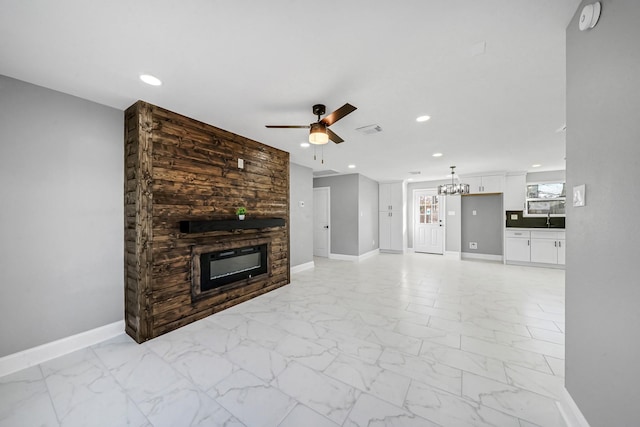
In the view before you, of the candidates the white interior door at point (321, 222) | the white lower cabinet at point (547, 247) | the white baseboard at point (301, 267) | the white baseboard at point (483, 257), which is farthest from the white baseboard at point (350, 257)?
the white lower cabinet at point (547, 247)

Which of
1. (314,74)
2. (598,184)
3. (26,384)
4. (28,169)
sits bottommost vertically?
(26,384)

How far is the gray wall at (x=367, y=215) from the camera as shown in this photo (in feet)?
22.5

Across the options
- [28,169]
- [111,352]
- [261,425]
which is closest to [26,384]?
[111,352]

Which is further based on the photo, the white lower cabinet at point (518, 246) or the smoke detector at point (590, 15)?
the white lower cabinet at point (518, 246)

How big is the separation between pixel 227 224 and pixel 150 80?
68.8 inches

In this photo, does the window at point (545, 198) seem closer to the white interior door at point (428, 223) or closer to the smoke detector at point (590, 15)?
the white interior door at point (428, 223)

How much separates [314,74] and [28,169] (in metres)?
2.76

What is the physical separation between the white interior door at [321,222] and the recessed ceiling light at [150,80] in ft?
17.6

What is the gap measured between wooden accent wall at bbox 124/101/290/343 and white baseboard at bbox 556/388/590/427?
136 inches

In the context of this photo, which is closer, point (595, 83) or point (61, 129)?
point (595, 83)

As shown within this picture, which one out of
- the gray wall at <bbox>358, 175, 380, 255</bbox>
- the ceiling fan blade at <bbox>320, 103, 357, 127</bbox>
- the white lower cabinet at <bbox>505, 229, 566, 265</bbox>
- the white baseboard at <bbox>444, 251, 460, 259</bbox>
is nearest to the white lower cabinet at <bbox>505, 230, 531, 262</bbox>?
the white lower cabinet at <bbox>505, 229, 566, 265</bbox>

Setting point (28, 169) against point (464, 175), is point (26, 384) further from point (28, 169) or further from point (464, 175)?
point (464, 175)

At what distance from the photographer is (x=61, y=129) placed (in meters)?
2.31

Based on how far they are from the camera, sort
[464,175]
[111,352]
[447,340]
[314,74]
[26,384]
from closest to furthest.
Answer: [26,384], [314,74], [111,352], [447,340], [464,175]
